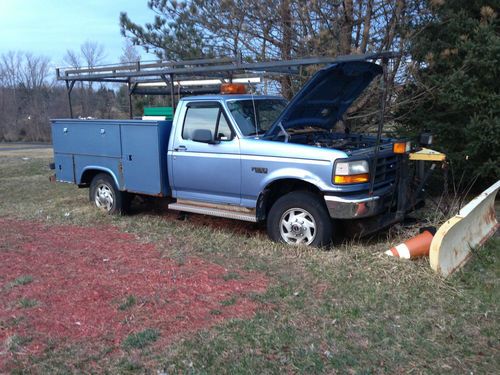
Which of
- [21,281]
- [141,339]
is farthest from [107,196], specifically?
[141,339]

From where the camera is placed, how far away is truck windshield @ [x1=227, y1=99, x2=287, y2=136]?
684cm

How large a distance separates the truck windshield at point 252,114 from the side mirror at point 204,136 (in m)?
0.41

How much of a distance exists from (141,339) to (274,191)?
3.18m

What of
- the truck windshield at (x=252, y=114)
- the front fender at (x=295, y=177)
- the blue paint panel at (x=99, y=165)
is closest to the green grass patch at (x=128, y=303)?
the front fender at (x=295, y=177)

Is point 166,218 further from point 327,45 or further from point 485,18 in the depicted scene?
point 485,18

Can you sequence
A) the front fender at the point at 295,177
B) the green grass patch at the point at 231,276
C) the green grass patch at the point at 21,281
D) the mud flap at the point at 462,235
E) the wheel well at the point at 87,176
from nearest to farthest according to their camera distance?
the mud flap at the point at 462,235 → the green grass patch at the point at 21,281 → the green grass patch at the point at 231,276 → the front fender at the point at 295,177 → the wheel well at the point at 87,176

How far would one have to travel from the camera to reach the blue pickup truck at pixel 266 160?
5.96 meters

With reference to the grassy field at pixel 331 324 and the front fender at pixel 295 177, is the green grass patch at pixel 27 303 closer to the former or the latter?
the grassy field at pixel 331 324

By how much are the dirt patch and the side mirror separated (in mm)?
1556

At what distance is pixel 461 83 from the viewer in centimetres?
860

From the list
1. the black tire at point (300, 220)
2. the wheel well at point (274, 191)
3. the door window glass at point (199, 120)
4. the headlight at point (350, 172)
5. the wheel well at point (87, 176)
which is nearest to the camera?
the headlight at point (350, 172)

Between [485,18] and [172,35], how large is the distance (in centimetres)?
659

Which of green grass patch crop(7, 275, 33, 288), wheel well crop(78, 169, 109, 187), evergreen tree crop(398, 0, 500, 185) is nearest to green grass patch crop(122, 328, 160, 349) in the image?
green grass patch crop(7, 275, 33, 288)

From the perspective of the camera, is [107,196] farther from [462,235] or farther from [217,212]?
[462,235]
